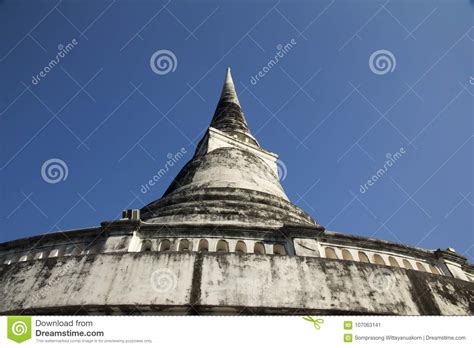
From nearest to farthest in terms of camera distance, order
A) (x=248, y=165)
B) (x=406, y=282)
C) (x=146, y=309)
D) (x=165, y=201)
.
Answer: (x=146, y=309) < (x=406, y=282) < (x=165, y=201) < (x=248, y=165)

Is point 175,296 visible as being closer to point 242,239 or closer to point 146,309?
point 146,309

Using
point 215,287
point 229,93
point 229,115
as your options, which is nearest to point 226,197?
point 215,287

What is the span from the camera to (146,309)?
6.50 meters

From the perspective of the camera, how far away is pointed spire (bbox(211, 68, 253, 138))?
2267 cm

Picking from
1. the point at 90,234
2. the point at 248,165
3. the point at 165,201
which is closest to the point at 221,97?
the point at 248,165

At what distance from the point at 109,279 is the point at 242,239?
2.99 m

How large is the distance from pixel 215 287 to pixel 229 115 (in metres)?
18.4

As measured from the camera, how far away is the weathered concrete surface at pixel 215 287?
6574mm
